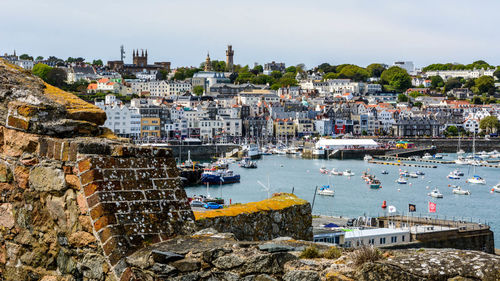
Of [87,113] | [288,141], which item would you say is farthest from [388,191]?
[288,141]

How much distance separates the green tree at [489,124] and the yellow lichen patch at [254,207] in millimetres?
106866

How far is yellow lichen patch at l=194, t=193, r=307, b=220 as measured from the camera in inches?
143

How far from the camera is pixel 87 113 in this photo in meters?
3.25

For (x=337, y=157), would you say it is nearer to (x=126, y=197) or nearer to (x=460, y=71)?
(x=126, y=197)

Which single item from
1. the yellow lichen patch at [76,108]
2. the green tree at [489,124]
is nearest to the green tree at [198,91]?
the green tree at [489,124]

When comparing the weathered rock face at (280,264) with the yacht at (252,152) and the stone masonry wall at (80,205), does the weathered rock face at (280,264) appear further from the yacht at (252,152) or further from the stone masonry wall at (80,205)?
the yacht at (252,152)

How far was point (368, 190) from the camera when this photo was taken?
45.0 metres

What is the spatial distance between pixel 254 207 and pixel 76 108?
1.35 metres

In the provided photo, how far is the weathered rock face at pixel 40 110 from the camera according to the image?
9.88 ft

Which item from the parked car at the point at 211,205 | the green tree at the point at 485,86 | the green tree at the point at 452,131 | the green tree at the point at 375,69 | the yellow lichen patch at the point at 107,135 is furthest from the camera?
the green tree at the point at 375,69

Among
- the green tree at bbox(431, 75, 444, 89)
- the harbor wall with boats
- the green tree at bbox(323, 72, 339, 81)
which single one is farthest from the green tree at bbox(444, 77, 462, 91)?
the harbor wall with boats

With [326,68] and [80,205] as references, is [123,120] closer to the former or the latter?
[80,205]

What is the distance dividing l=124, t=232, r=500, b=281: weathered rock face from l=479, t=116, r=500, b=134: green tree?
109 metres

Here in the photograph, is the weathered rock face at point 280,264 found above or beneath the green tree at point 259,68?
beneath
